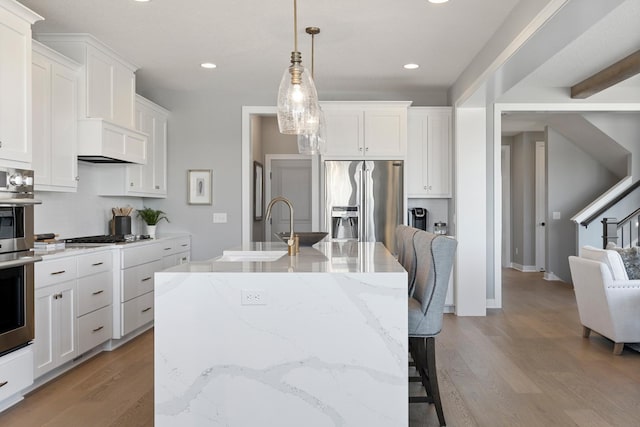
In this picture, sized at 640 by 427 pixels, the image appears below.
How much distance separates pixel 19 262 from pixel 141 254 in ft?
5.05

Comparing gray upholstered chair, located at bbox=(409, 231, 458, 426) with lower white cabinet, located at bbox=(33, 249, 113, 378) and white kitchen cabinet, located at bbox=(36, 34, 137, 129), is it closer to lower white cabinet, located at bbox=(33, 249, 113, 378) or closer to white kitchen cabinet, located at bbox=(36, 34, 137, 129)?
lower white cabinet, located at bbox=(33, 249, 113, 378)

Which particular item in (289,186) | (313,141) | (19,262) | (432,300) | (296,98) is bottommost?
(432,300)

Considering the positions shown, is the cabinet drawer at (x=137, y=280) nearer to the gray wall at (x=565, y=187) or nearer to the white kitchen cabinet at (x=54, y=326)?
the white kitchen cabinet at (x=54, y=326)

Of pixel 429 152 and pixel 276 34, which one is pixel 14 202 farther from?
pixel 429 152

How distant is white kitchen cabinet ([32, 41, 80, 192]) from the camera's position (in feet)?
11.1

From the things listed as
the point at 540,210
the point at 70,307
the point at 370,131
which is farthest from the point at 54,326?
the point at 540,210

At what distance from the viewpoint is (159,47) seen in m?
4.16

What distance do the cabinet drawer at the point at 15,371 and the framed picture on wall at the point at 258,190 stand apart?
3.65 m

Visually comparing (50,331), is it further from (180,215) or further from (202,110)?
(202,110)

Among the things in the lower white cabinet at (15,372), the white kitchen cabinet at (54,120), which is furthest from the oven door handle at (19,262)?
the white kitchen cabinet at (54,120)

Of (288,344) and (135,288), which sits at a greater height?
(288,344)

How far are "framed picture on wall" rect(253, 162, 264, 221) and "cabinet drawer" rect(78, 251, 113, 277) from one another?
8.60ft

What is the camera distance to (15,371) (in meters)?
2.82

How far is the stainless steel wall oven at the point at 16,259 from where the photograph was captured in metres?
2.76
